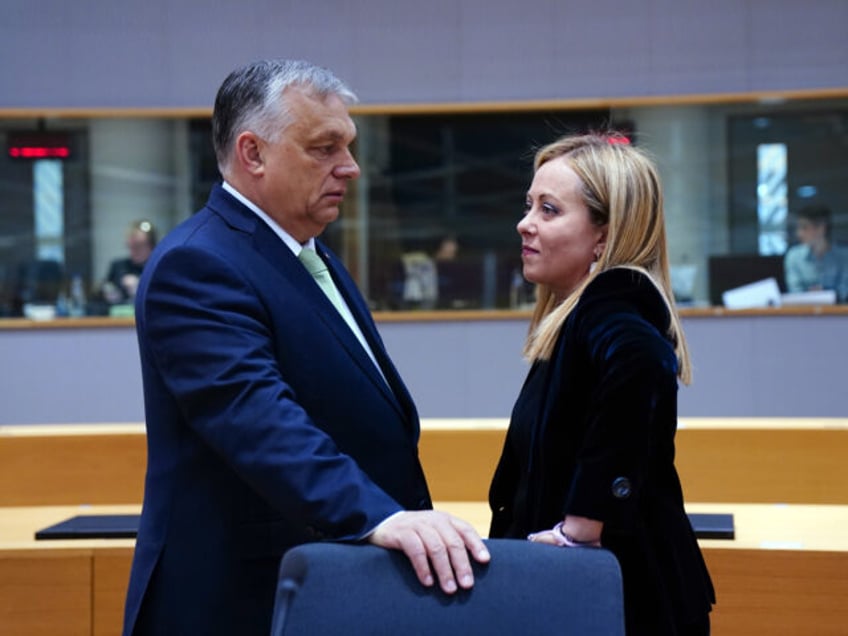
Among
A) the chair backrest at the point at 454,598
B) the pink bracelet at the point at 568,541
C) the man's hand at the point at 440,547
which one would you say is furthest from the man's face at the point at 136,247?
the chair backrest at the point at 454,598

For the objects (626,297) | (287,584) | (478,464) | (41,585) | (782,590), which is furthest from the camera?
(478,464)

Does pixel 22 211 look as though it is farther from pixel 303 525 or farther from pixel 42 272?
pixel 303 525

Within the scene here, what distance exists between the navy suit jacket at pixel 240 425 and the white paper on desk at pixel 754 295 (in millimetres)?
6513

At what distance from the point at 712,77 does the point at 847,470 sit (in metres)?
4.95

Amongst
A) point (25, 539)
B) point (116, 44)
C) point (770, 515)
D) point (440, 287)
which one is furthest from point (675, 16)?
point (25, 539)

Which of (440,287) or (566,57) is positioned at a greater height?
(566,57)

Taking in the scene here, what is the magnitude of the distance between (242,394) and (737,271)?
22.8 feet

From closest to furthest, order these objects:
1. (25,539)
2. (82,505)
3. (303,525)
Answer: (303,525)
(25,539)
(82,505)

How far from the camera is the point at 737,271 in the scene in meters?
8.20

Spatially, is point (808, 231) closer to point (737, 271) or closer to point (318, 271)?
point (737, 271)

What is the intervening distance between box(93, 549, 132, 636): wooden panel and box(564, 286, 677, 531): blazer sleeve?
162 centimetres

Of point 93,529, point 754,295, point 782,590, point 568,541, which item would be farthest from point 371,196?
point 568,541

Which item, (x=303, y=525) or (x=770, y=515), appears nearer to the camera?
(x=303, y=525)

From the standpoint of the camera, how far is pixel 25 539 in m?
3.21
